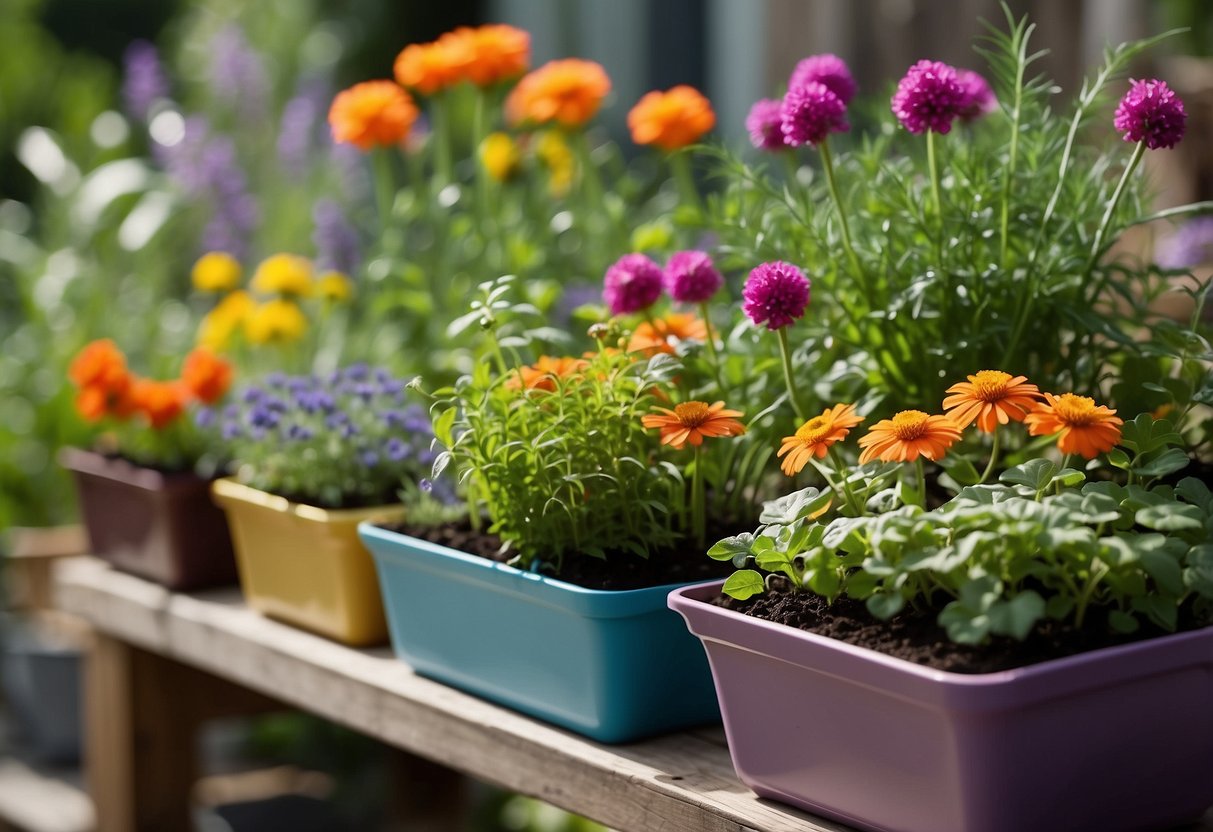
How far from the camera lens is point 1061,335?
1.15 metres

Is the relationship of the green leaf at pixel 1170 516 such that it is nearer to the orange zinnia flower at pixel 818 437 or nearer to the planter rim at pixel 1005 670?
the planter rim at pixel 1005 670

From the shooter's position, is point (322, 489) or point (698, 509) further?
point (322, 489)

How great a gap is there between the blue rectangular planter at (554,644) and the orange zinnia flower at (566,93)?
0.52m

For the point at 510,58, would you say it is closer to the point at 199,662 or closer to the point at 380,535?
the point at 380,535

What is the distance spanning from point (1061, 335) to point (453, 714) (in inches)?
22.7

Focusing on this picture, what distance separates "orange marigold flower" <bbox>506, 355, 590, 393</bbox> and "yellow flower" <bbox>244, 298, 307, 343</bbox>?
0.64 metres

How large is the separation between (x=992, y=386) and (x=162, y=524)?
41.5 inches

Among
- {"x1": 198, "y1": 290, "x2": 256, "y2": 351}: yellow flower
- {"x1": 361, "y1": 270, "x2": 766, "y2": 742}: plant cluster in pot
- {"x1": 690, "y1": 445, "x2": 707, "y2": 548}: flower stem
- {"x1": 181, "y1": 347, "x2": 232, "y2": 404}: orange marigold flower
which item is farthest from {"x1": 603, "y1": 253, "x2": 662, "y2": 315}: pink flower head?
{"x1": 198, "y1": 290, "x2": 256, "y2": 351}: yellow flower

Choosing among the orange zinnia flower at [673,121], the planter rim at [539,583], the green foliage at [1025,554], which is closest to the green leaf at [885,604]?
the green foliage at [1025,554]

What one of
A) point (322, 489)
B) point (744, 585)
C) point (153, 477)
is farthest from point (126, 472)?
point (744, 585)

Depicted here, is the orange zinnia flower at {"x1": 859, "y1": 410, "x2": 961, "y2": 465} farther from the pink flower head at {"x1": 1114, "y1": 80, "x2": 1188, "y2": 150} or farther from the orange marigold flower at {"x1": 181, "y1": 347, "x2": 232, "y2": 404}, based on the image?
the orange marigold flower at {"x1": 181, "y1": 347, "x2": 232, "y2": 404}

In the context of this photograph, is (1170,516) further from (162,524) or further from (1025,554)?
(162,524)

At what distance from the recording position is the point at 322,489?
141cm

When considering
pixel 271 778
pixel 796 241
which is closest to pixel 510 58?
pixel 796 241
